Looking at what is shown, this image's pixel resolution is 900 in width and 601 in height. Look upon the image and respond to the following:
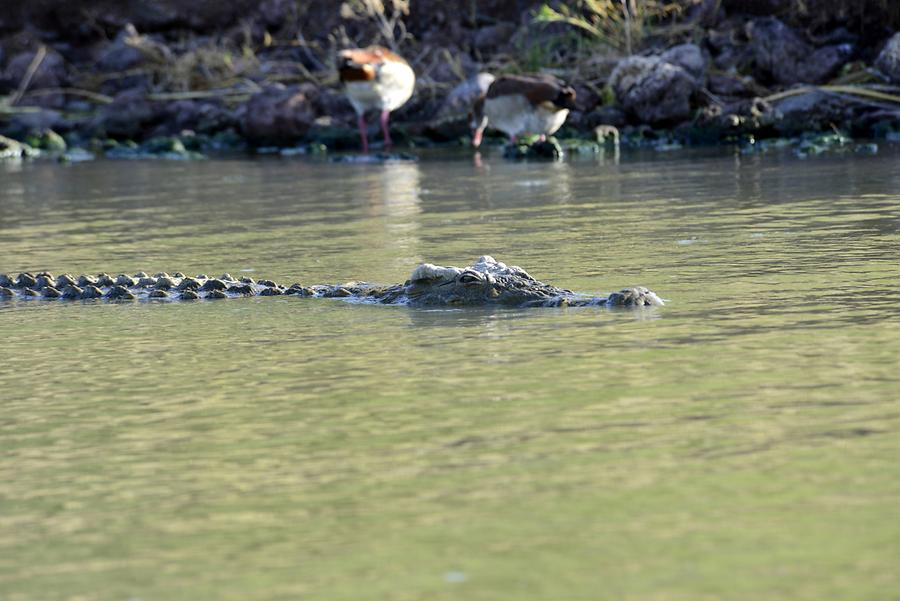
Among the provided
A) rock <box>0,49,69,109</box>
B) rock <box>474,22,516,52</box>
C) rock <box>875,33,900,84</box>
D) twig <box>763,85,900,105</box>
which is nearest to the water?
twig <box>763,85,900,105</box>

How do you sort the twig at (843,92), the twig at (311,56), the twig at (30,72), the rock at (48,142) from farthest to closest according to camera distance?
the twig at (30,72), the twig at (311,56), the rock at (48,142), the twig at (843,92)

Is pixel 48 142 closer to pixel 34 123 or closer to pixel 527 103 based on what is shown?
pixel 34 123

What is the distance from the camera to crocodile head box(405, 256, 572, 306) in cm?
755

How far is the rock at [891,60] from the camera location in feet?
59.1

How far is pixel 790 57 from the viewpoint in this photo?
19672mm

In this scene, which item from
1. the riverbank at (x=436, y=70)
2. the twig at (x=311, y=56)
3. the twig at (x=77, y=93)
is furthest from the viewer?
the twig at (x=77, y=93)

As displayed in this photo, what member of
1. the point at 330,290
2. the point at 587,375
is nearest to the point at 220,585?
the point at 587,375

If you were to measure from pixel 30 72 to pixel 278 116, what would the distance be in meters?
6.25

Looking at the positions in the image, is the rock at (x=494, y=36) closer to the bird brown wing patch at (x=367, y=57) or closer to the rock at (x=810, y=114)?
the bird brown wing patch at (x=367, y=57)

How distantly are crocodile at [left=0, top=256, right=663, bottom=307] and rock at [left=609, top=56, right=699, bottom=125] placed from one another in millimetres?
11096

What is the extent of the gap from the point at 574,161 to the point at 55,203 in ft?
18.4

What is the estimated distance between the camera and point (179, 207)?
14.0m

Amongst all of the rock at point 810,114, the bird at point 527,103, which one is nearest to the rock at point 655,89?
the rock at point 810,114

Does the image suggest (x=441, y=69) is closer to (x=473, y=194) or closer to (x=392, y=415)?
(x=473, y=194)
